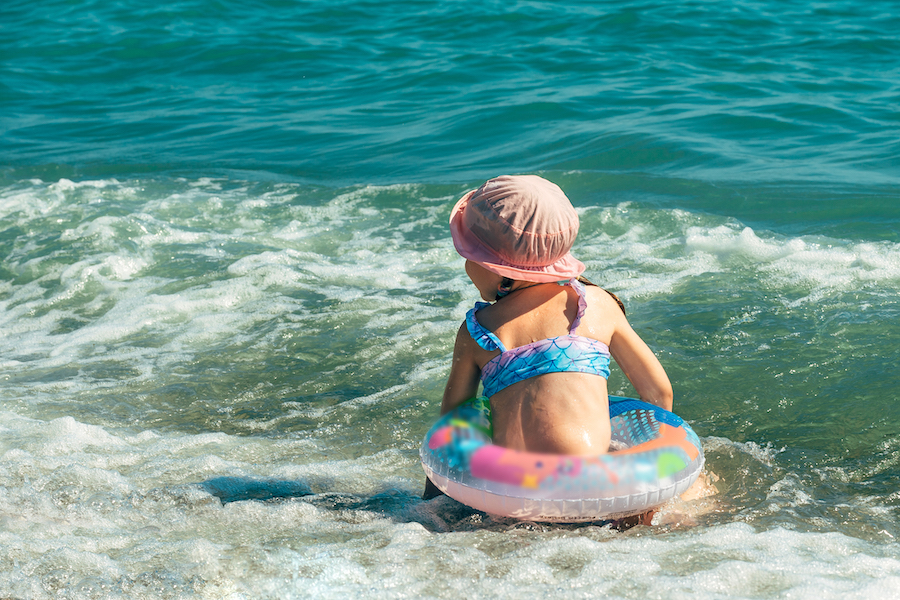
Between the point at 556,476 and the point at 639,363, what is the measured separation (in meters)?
0.69

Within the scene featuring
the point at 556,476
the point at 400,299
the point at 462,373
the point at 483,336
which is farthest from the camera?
the point at 400,299

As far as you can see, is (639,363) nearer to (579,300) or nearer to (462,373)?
(579,300)

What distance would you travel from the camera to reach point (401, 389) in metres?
4.85

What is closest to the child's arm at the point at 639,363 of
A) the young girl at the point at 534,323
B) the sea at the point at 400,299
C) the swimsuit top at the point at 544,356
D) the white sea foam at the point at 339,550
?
the young girl at the point at 534,323

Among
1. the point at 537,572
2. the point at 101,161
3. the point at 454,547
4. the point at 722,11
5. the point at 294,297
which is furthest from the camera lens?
the point at 722,11

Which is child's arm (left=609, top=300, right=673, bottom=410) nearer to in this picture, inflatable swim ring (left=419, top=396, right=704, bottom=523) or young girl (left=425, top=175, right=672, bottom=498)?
young girl (left=425, top=175, right=672, bottom=498)

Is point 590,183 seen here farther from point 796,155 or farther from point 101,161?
point 101,161

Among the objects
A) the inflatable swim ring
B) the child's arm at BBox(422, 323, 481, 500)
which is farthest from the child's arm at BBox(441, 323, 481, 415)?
the inflatable swim ring

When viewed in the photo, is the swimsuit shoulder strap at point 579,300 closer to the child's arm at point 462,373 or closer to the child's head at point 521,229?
the child's head at point 521,229

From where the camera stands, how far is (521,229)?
9.83 feet

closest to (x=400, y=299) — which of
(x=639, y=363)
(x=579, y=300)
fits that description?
(x=639, y=363)

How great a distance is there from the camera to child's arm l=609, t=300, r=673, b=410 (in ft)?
10.8

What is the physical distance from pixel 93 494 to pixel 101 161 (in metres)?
8.09

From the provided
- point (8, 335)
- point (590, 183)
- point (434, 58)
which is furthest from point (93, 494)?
point (434, 58)
